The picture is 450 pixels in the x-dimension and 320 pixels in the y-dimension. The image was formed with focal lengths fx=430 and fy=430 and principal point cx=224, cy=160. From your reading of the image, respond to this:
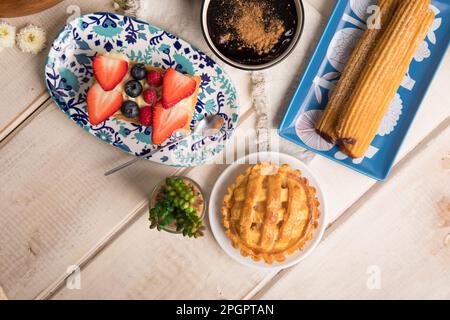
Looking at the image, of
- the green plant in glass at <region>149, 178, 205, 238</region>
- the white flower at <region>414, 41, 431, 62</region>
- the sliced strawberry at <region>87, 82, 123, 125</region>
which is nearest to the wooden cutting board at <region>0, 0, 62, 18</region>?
the sliced strawberry at <region>87, 82, 123, 125</region>

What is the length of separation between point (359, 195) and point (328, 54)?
353mm

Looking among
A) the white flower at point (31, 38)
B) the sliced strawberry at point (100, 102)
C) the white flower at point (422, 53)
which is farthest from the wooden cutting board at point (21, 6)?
the white flower at point (422, 53)

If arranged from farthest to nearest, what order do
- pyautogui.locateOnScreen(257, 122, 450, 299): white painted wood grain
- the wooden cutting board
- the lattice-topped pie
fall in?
pyautogui.locateOnScreen(257, 122, 450, 299): white painted wood grain → the lattice-topped pie → the wooden cutting board

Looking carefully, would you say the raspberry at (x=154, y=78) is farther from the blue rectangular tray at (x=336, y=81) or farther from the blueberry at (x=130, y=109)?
the blue rectangular tray at (x=336, y=81)

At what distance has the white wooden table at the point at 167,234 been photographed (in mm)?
1013

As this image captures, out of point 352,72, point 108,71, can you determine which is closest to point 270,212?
point 352,72

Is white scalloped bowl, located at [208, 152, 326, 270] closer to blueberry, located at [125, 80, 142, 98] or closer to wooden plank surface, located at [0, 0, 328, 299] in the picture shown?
wooden plank surface, located at [0, 0, 328, 299]

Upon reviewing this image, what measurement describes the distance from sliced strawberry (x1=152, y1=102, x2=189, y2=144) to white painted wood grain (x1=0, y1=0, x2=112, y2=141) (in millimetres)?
279

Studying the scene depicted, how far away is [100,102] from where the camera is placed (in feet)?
3.07

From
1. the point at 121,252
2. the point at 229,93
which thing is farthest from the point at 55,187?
the point at 229,93

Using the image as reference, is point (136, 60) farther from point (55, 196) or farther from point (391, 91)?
point (391, 91)

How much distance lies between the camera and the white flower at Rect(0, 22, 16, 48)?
0.98 meters

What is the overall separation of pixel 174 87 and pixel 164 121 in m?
0.08

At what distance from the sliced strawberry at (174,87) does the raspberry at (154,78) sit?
18 millimetres
